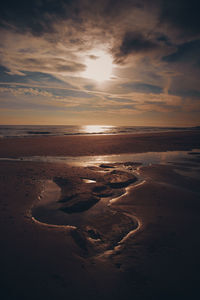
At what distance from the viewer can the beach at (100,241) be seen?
2879 mm

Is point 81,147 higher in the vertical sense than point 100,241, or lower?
higher

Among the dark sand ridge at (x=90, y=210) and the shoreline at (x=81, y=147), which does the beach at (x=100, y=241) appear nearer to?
the dark sand ridge at (x=90, y=210)

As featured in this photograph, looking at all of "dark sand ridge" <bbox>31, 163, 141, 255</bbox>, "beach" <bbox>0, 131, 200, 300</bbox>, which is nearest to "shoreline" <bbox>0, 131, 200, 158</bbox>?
"dark sand ridge" <bbox>31, 163, 141, 255</bbox>

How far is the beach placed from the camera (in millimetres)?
2879

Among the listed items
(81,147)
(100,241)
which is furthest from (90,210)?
(81,147)

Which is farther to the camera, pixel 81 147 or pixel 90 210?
pixel 81 147

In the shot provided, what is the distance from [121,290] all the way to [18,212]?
12.7ft

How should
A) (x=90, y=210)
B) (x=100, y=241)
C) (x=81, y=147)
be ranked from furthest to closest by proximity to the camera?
(x=81, y=147) → (x=90, y=210) → (x=100, y=241)

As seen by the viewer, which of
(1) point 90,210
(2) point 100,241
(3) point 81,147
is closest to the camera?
(2) point 100,241

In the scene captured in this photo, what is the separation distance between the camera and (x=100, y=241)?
399 centimetres

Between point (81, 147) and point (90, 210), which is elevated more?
point (81, 147)

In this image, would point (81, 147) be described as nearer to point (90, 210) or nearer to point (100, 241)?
point (90, 210)

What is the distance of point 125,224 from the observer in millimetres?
4699

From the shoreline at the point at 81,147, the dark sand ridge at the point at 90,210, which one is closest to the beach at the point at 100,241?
the dark sand ridge at the point at 90,210
